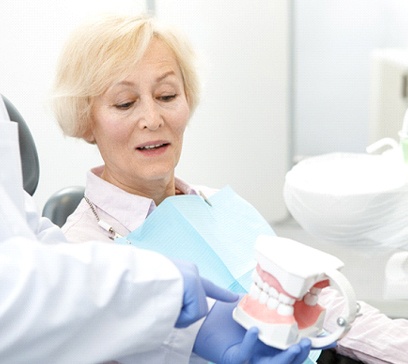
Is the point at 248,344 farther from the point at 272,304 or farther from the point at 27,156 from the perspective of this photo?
the point at 27,156

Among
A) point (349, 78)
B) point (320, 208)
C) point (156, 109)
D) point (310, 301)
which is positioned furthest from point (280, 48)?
point (310, 301)

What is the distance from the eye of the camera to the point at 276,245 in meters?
0.99

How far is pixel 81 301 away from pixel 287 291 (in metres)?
0.26

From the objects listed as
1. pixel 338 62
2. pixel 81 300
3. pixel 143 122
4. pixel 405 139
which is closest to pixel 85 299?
pixel 81 300

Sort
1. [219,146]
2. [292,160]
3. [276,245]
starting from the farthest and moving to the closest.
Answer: [292,160], [219,146], [276,245]

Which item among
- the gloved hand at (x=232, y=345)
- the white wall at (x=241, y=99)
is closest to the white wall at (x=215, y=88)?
the white wall at (x=241, y=99)

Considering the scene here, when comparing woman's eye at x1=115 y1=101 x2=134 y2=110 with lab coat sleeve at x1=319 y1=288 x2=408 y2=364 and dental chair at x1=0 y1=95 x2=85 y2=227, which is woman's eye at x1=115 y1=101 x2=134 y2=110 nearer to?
dental chair at x1=0 y1=95 x2=85 y2=227

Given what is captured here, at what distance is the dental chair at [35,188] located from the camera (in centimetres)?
148

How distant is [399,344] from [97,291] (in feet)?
2.38

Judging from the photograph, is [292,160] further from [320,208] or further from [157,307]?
[157,307]

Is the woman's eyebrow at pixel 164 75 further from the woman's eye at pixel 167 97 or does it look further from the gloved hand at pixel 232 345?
the gloved hand at pixel 232 345

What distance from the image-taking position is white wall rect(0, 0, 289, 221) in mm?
2535

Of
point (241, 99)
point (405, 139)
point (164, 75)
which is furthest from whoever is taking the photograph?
point (241, 99)

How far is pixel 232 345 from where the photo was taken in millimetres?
1022
